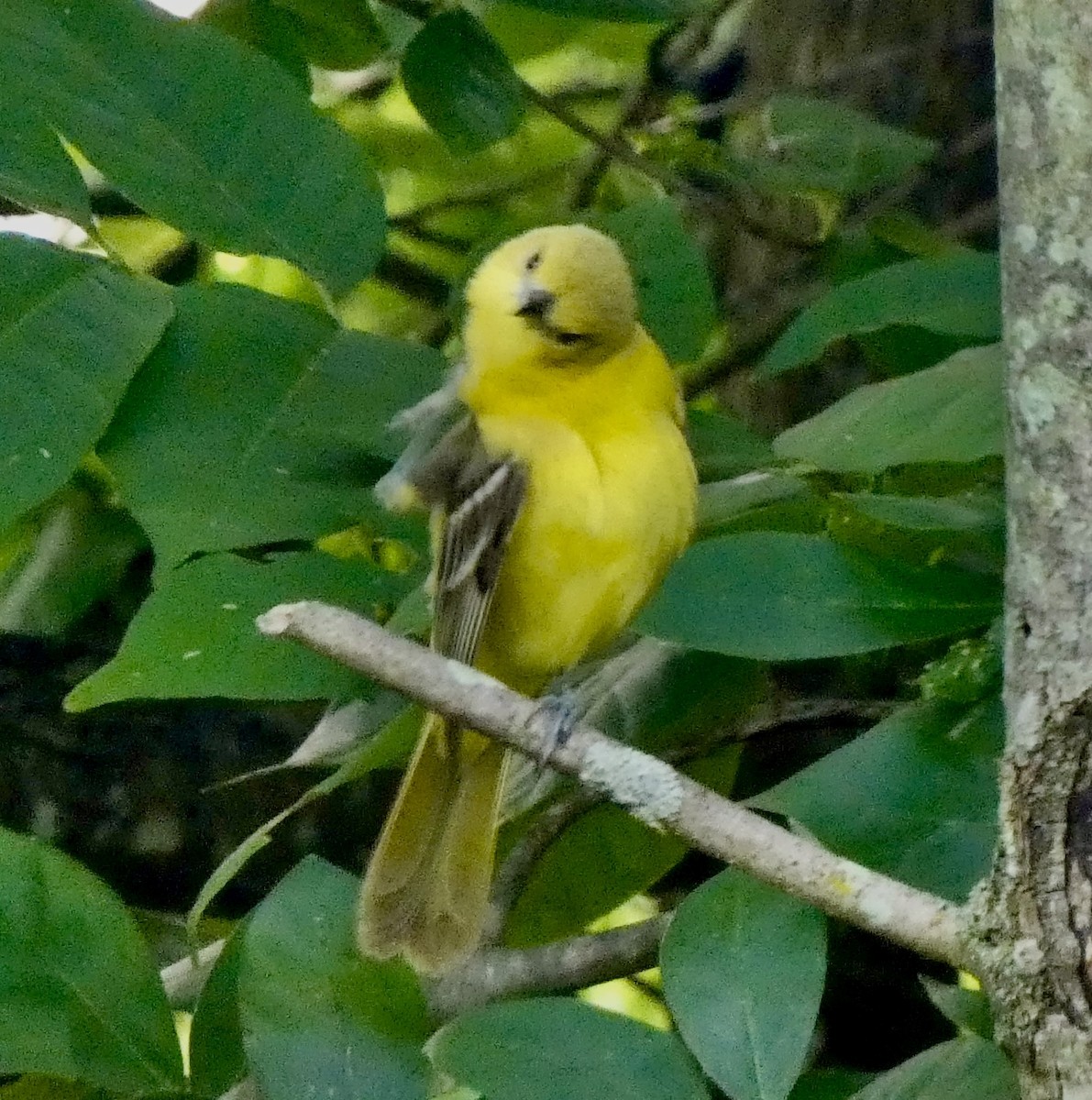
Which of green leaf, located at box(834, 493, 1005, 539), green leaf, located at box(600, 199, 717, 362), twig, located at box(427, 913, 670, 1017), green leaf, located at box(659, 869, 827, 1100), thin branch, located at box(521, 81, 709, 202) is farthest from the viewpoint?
thin branch, located at box(521, 81, 709, 202)

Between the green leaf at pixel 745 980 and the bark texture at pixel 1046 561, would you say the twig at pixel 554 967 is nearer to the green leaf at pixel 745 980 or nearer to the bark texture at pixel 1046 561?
the green leaf at pixel 745 980

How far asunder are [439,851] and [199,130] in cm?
66

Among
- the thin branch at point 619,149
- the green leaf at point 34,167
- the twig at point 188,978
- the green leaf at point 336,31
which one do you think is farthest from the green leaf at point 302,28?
the twig at point 188,978

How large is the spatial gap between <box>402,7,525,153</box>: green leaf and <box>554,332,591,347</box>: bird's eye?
25 centimetres

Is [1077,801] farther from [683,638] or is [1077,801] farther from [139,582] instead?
[139,582]

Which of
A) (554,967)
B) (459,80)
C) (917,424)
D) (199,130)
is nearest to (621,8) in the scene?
(459,80)

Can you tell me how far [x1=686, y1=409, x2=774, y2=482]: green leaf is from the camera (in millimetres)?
1575

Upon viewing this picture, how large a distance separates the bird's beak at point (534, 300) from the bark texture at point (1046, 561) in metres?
0.45

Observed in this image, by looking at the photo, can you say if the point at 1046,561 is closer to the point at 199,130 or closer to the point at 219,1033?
the point at 219,1033

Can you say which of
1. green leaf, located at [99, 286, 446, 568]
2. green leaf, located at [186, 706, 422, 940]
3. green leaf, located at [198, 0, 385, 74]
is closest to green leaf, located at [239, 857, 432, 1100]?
green leaf, located at [186, 706, 422, 940]

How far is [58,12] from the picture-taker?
1.36 metres

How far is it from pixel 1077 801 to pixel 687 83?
5.73ft

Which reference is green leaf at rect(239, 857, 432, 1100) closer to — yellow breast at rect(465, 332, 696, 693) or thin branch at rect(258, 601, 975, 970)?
thin branch at rect(258, 601, 975, 970)

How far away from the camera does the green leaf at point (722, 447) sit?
1.58 metres
